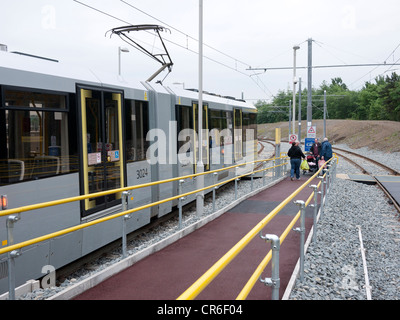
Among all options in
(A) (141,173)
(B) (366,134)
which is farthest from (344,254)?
(B) (366,134)

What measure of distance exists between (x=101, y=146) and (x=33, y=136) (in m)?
1.60

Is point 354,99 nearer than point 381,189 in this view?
No

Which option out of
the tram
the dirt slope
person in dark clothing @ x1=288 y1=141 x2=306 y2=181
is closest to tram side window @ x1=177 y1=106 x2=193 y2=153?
the tram

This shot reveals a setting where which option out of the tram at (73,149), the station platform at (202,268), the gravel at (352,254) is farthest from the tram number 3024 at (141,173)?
the gravel at (352,254)

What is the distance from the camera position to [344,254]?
7496mm

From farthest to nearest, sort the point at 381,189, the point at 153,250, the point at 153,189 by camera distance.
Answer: the point at 381,189 → the point at 153,189 → the point at 153,250

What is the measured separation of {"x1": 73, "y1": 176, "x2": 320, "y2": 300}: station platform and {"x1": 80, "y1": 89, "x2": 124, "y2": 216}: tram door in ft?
4.56

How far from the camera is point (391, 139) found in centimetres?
4403

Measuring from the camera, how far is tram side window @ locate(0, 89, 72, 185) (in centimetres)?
522

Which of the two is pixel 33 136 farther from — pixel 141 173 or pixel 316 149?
pixel 316 149

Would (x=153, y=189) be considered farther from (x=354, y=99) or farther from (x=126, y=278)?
(x=354, y=99)

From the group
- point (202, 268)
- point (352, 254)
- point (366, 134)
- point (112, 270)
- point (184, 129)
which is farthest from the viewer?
point (366, 134)
